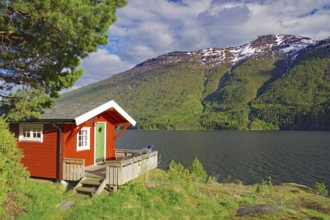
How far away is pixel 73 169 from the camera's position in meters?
14.1

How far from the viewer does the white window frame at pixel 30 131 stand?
1510 cm

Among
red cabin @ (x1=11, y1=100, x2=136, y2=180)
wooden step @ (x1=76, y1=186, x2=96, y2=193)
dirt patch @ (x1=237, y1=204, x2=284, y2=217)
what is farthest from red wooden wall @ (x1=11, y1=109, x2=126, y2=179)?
dirt patch @ (x1=237, y1=204, x2=284, y2=217)

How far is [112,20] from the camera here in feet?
34.4

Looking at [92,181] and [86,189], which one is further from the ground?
[92,181]

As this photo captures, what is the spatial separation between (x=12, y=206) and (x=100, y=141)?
8.38m

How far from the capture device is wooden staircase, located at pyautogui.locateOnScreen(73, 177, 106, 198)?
1278 cm

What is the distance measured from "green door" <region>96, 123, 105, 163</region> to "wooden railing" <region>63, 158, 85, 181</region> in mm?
3662

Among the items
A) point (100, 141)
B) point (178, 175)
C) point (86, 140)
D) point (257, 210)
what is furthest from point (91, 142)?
point (257, 210)

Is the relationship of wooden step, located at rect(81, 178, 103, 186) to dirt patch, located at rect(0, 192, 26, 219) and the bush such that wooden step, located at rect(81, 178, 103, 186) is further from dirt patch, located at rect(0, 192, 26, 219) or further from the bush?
the bush

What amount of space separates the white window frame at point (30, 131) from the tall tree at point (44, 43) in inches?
Result: 91.9

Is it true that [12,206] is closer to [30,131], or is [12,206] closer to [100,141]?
[30,131]

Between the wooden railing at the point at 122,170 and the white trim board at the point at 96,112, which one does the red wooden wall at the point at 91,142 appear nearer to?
the white trim board at the point at 96,112

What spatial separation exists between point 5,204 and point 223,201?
8292mm

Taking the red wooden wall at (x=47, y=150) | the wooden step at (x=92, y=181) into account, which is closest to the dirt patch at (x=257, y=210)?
the wooden step at (x=92, y=181)
